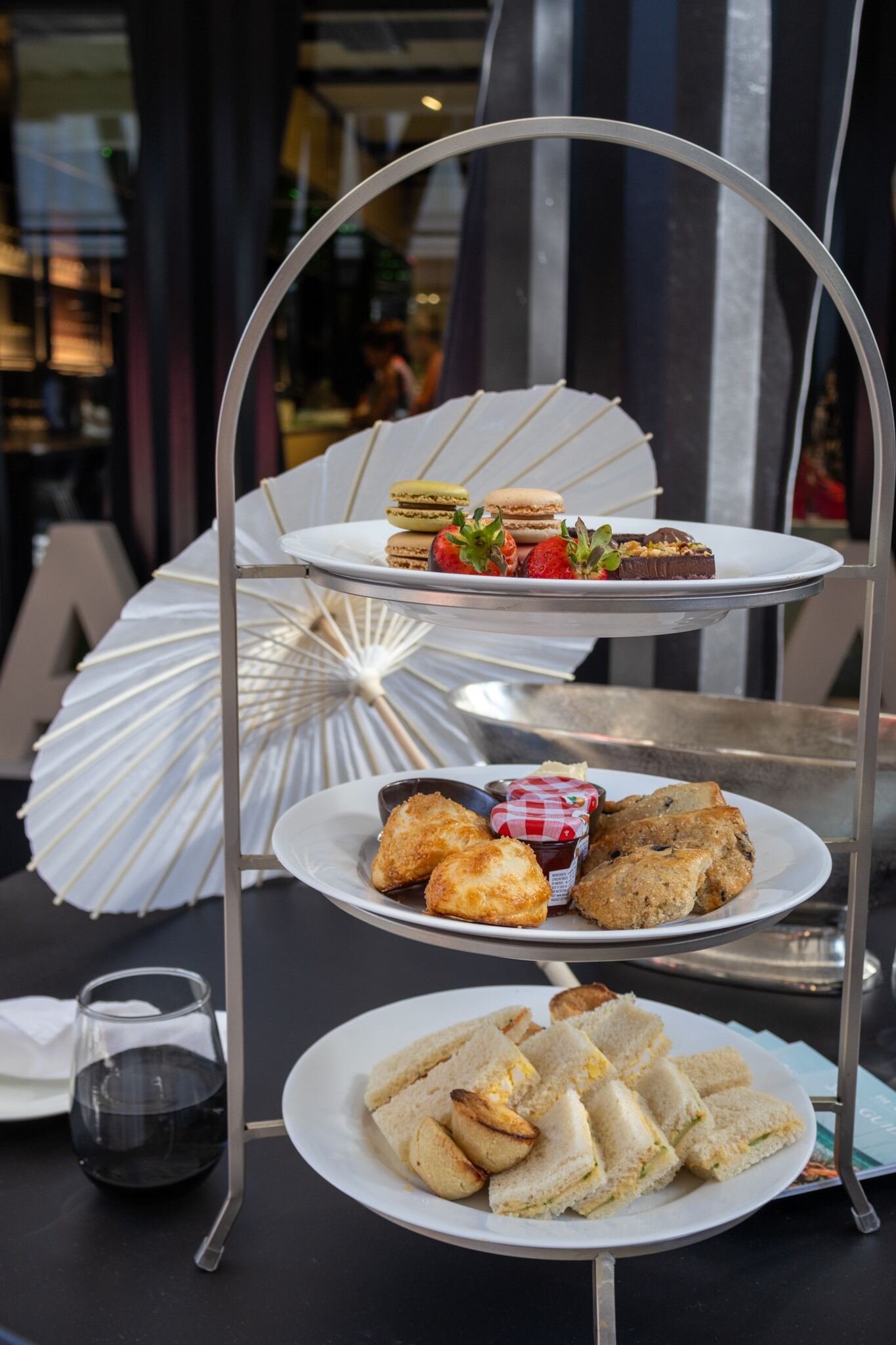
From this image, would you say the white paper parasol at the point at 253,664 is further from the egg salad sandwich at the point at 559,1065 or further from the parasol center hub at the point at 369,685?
the egg salad sandwich at the point at 559,1065

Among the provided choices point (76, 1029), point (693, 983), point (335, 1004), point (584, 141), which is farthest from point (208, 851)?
point (584, 141)

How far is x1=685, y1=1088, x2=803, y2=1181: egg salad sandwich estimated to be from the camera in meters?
Answer: 0.81

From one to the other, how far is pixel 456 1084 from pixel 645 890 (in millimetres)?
244

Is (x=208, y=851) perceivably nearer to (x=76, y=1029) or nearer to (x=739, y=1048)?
(x=76, y=1029)

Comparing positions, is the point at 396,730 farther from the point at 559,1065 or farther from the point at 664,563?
the point at 664,563

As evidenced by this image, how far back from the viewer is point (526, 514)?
0.87 metres

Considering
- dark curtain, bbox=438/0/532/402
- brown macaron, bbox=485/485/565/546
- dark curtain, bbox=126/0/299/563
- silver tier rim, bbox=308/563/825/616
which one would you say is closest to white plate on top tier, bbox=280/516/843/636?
silver tier rim, bbox=308/563/825/616

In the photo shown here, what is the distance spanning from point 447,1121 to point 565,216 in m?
2.30

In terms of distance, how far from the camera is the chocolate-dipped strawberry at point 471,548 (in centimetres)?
73

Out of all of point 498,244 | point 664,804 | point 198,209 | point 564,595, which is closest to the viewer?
point 564,595

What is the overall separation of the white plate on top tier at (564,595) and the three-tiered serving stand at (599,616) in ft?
0.03

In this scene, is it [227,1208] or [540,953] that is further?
[227,1208]

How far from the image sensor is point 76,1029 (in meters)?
0.92

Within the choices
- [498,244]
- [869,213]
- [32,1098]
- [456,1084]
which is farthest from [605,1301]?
[869,213]
